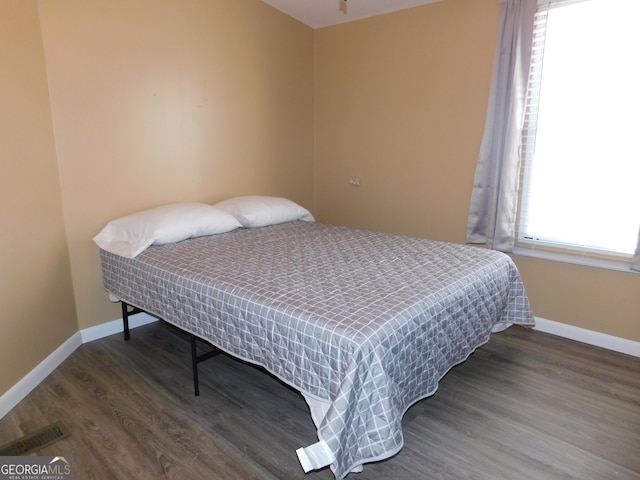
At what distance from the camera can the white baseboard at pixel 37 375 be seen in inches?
83.3

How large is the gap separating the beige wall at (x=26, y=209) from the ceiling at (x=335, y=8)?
2064 millimetres

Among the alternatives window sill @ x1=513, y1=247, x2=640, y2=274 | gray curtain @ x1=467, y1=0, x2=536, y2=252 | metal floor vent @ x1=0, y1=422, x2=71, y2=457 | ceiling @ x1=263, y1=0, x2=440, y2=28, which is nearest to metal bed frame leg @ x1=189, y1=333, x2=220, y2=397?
metal floor vent @ x1=0, y1=422, x2=71, y2=457

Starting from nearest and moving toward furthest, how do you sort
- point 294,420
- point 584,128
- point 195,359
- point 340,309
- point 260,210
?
1. point 340,309
2. point 294,420
3. point 195,359
4. point 584,128
5. point 260,210

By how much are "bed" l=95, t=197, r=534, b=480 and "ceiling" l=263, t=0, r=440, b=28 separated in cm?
205

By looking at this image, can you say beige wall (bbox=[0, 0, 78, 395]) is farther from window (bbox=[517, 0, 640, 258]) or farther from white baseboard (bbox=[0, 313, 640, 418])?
window (bbox=[517, 0, 640, 258])

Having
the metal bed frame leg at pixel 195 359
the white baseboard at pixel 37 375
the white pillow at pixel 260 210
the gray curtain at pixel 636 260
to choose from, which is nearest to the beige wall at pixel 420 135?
the gray curtain at pixel 636 260

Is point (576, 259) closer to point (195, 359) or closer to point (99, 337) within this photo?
point (195, 359)

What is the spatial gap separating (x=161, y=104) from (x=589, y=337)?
140 inches

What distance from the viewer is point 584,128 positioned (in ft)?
8.89

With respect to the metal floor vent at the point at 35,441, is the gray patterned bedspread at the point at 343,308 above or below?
above

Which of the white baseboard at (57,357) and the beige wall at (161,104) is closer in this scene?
the white baseboard at (57,357)

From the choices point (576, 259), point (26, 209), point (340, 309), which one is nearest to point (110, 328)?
point (26, 209)

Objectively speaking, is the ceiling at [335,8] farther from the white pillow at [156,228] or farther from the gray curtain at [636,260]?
the gray curtain at [636,260]

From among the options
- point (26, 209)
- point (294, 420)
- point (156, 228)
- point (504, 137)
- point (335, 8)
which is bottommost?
point (294, 420)
